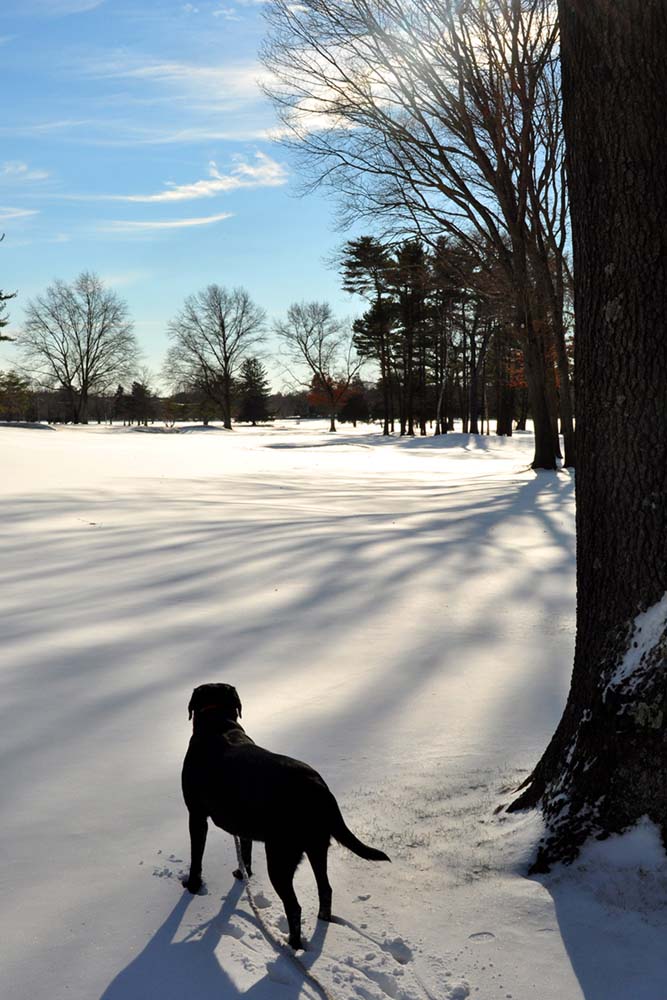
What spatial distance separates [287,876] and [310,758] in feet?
4.00

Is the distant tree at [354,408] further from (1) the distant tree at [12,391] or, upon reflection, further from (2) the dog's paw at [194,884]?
(2) the dog's paw at [194,884]

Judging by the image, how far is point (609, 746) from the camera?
2602mm

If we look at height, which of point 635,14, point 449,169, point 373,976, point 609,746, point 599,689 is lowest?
point 373,976

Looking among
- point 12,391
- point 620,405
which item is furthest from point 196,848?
point 12,391

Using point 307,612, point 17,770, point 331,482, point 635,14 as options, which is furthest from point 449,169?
point 17,770

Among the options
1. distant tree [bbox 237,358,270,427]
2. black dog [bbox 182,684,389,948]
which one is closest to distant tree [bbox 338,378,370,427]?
distant tree [bbox 237,358,270,427]

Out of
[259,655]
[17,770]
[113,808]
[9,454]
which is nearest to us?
[113,808]

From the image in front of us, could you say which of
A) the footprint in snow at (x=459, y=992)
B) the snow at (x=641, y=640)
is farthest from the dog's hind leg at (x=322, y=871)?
the snow at (x=641, y=640)

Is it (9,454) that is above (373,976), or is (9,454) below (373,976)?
above

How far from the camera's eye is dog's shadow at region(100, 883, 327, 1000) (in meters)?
2.05

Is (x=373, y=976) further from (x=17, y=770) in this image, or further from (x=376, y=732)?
(x=17, y=770)

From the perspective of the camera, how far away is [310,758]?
3.44 meters

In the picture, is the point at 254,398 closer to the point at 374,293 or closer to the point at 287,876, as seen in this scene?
the point at 374,293

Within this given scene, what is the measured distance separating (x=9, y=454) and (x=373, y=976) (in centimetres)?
1581
